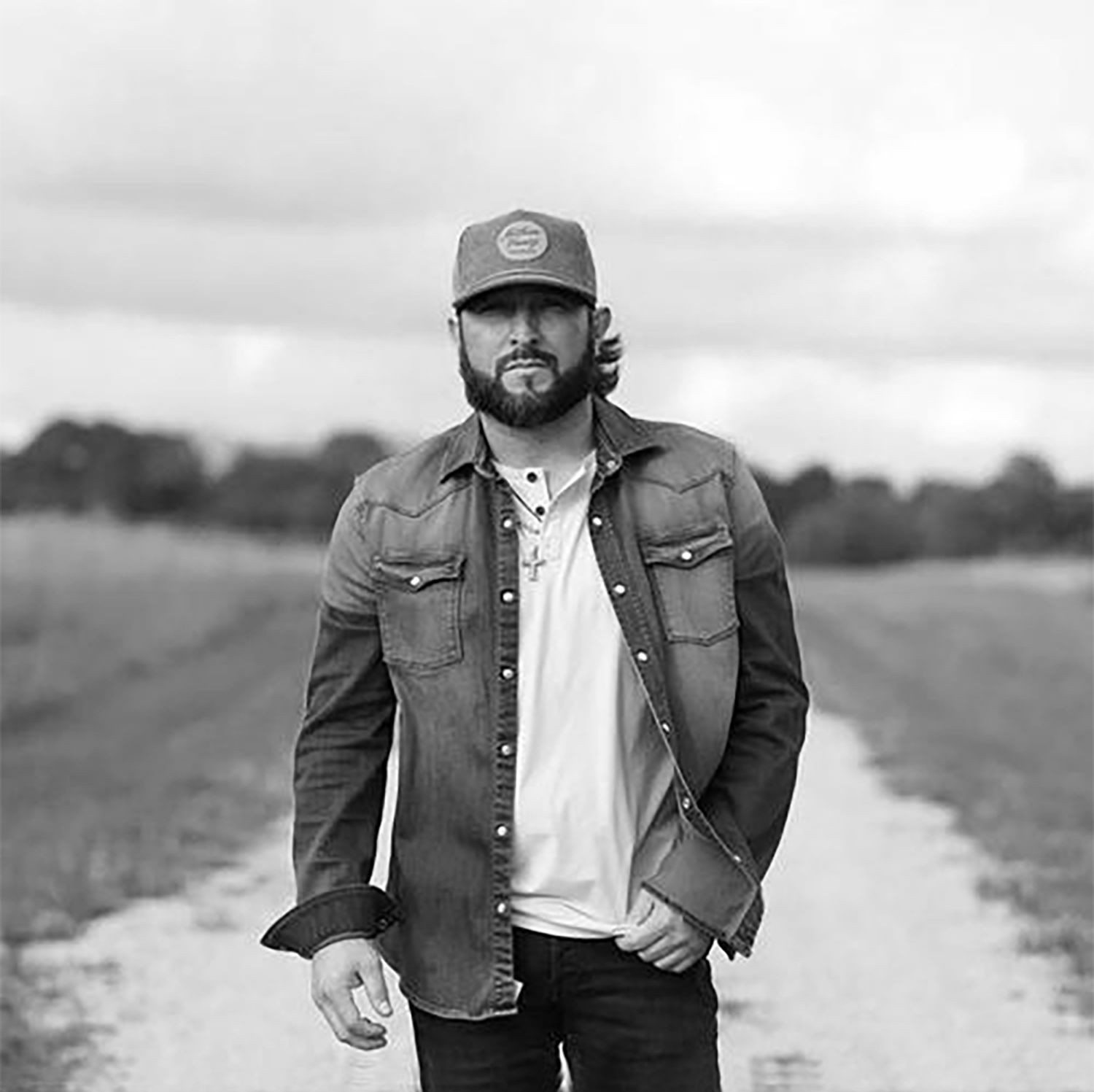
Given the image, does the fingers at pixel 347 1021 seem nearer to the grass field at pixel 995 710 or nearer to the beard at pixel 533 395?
the beard at pixel 533 395

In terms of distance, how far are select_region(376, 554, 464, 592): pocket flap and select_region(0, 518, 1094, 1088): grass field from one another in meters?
4.20

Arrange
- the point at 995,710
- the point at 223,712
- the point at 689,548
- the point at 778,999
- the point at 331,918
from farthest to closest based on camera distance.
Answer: the point at 995,710, the point at 223,712, the point at 778,999, the point at 331,918, the point at 689,548

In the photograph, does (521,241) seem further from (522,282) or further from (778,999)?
(778,999)

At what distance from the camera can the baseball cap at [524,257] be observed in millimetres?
4367

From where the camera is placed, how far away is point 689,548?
4.41 metres

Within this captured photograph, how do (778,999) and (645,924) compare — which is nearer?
(645,924)

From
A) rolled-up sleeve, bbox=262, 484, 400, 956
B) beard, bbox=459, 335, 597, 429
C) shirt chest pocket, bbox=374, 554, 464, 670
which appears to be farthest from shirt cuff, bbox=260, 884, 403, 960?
beard, bbox=459, 335, 597, 429

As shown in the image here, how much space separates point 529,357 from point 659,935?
88cm

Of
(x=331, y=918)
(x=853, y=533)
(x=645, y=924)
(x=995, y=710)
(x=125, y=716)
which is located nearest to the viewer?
(x=645, y=924)

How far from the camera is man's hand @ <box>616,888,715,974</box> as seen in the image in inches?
169

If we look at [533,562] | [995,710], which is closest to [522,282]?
[533,562]

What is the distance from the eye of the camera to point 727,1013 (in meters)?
9.16

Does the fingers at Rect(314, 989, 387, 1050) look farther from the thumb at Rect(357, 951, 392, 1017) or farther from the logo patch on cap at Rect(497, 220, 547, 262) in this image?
the logo patch on cap at Rect(497, 220, 547, 262)

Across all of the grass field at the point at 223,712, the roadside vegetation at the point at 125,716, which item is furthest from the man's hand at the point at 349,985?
the grass field at the point at 223,712
